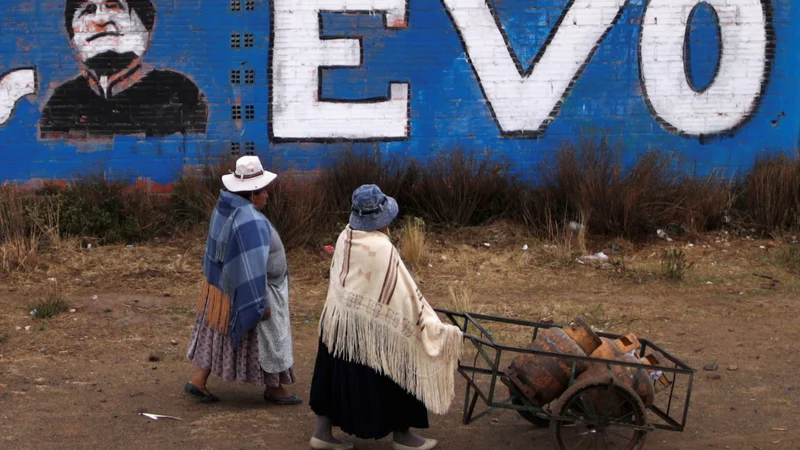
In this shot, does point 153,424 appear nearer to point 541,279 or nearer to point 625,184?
point 541,279

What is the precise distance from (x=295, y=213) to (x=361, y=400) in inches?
199

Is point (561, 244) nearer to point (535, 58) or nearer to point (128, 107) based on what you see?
point (535, 58)

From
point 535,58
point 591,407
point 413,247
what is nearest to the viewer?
point 591,407

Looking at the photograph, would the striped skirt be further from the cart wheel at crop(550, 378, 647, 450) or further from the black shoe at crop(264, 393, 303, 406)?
the cart wheel at crop(550, 378, 647, 450)

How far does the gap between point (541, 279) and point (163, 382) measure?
417 cm

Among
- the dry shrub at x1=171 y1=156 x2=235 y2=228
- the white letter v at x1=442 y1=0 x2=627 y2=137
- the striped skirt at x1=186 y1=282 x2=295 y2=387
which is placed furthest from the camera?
the white letter v at x1=442 y1=0 x2=627 y2=137

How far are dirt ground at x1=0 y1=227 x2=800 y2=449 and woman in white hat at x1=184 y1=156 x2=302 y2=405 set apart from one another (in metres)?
0.33

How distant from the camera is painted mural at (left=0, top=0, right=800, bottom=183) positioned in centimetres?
1138

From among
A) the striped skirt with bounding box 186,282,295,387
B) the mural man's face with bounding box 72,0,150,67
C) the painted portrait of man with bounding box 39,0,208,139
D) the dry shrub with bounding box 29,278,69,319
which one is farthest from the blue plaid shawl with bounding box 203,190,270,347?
the mural man's face with bounding box 72,0,150,67

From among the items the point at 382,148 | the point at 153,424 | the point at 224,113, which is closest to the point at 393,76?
the point at 382,148

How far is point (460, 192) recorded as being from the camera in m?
10.7

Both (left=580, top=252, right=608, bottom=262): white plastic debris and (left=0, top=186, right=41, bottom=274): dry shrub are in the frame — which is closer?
(left=0, top=186, right=41, bottom=274): dry shrub

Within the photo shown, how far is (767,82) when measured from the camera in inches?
452

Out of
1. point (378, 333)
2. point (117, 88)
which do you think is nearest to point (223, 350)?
point (378, 333)
